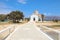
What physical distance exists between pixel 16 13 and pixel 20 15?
7.45 feet

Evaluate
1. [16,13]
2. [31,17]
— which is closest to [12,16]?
[16,13]

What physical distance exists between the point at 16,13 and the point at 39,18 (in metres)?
28.9

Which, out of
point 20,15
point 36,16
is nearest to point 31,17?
point 36,16

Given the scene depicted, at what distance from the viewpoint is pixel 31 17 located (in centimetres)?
11044

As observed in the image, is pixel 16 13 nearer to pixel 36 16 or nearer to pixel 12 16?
pixel 12 16

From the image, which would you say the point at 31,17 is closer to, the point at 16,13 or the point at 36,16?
the point at 36,16

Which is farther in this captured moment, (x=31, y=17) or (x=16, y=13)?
(x=31, y=17)

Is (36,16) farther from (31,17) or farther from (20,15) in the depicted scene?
(20,15)

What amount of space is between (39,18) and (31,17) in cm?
616

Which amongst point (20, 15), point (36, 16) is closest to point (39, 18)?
point (36, 16)

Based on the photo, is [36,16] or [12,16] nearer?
[12,16]

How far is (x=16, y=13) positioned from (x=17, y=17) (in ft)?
9.20

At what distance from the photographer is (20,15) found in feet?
290

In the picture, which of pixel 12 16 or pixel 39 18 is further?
pixel 39 18
